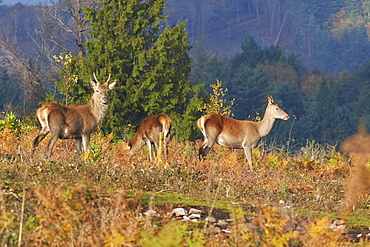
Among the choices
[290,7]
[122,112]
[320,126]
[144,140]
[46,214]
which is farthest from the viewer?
[290,7]

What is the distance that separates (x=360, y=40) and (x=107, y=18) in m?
123

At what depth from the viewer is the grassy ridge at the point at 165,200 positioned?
577 centimetres

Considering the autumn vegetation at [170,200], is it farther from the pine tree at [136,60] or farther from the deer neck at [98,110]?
the pine tree at [136,60]

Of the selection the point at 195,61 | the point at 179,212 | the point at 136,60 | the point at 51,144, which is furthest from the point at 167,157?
the point at 195,61

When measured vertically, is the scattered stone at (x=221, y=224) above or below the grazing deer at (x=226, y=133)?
above

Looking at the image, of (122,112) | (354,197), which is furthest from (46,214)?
(122,112)

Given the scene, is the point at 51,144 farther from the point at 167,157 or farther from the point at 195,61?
the point at 195,61

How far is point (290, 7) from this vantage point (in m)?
182

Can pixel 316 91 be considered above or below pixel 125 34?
below

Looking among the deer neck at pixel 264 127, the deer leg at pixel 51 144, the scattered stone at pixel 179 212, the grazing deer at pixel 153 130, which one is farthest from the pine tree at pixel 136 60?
the scattered stone at pixel 179 212

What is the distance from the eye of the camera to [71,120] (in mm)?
12977

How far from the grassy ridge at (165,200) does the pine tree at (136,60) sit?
14.4 metres

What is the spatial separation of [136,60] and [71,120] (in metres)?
19.3

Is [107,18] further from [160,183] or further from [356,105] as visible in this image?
[356,105]
